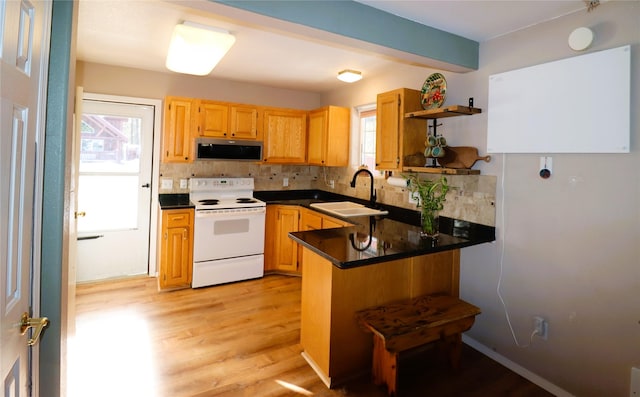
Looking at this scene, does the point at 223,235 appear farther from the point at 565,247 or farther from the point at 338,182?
the point at 565,247

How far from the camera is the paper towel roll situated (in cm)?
311

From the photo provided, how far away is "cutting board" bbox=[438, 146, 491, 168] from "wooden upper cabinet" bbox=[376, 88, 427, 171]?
0.24 metres

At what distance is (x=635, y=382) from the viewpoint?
175 cm

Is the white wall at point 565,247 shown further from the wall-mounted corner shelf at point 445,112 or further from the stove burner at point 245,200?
the stove burner at point 245,200

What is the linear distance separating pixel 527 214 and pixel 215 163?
338 centimetres

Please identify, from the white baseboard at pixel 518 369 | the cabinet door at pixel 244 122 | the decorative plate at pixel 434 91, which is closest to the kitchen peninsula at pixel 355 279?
the white baseboard at pixel 518 369

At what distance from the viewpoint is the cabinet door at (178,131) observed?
11.9 ft

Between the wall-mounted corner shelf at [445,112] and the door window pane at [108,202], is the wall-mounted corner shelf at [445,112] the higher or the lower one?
the higher one

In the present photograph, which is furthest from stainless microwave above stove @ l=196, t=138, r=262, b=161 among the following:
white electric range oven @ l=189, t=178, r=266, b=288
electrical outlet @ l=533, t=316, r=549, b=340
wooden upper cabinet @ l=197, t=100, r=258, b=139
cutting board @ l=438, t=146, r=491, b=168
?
electrical outlet @ l=533, t=316, r=549, b=340

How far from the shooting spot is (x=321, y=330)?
217 cm

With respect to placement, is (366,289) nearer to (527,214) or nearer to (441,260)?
(441,260)

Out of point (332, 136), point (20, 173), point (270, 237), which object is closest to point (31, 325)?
point (20, 173)

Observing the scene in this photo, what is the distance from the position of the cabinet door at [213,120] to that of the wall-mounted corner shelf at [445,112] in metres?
2.16

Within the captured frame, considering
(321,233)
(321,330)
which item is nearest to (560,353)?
(321,330)
